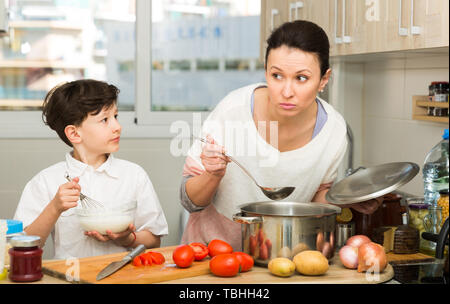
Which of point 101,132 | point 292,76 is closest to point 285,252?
point 292,76

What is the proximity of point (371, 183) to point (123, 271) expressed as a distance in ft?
1.80

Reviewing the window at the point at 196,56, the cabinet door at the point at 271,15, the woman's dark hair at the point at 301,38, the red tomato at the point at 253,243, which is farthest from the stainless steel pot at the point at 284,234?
the window at the point at 196,56

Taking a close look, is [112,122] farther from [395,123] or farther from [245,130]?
[395,123]

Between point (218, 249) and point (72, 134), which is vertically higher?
point (72, 134)

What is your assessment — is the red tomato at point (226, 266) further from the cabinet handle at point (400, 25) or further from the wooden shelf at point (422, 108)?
the wooden shelf at point (422, 108)

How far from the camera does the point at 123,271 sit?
3.71 ft

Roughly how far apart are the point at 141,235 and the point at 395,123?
1077 millimetres

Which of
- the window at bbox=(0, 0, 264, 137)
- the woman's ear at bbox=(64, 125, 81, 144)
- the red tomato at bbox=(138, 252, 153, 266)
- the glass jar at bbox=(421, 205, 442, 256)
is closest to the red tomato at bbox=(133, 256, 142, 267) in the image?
the red tomato at bbox=(138, 252, 153, 266)

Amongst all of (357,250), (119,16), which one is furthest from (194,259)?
(119,16)

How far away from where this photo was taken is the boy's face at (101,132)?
1524mm

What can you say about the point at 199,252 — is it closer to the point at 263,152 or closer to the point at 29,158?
the point at 263,152

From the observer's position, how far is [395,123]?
2203 mm

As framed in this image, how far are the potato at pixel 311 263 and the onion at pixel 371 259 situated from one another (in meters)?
0.07

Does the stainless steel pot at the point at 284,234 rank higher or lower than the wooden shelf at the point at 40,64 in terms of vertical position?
lower
